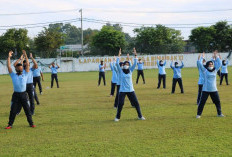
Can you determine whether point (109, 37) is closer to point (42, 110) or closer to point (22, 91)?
point (42, 110)

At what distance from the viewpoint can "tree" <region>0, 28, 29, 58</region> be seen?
5159 centimetres

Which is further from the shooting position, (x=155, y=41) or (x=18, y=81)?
(x=155, y=41)

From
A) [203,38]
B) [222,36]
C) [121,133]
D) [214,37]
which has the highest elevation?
[222,36]

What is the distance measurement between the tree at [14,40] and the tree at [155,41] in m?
21.9

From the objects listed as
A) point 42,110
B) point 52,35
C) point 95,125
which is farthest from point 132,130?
point 52,35

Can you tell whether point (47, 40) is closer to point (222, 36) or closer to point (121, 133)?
point (222, 36)

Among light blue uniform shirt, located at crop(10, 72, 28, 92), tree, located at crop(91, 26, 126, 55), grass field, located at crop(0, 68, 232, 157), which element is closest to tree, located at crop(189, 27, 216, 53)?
tree, located at crop(91, 26, 126, 55)

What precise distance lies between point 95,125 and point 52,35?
49913 millimetres

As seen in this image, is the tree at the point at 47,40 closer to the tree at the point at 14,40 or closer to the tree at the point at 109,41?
the tree at the point at 14,40

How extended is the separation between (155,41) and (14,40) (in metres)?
27.3

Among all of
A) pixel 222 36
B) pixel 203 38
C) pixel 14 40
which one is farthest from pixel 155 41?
pixel 14 40

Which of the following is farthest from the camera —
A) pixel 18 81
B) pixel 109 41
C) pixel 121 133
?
pixel 109 41

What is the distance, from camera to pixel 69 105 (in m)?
13.5

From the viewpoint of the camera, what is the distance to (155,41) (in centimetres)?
5478
